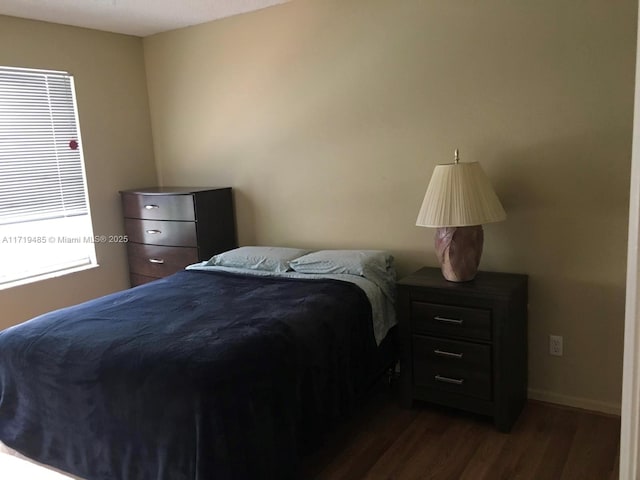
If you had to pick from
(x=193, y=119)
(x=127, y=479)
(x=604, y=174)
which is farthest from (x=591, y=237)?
(x=193, y=119)

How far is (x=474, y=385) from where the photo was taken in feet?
8.52

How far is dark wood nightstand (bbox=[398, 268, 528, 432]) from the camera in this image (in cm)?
251

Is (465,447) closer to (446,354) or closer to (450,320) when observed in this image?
(446,354)

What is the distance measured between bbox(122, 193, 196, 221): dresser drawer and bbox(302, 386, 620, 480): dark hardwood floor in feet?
5.92

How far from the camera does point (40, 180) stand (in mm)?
3590

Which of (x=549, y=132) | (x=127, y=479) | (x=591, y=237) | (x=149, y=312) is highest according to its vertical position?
(x=549, y=132)

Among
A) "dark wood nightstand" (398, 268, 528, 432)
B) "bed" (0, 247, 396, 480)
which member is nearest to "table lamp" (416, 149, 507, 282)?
"dark wood nightstand" (398, 268, 528, 432)

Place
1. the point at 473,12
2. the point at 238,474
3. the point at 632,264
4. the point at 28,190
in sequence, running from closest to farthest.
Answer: the point at 632,264
the point at 238,474
the point at 473,12
the point at 28,190

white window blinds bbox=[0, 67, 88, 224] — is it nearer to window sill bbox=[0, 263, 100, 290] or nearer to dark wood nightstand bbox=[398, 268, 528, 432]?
window sill bbox=[0, 263, 100, 290]

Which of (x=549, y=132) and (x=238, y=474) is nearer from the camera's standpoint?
(x=238, y=474)

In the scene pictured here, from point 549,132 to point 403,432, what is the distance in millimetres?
1688

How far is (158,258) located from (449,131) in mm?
2276

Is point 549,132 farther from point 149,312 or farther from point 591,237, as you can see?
point 149,312
